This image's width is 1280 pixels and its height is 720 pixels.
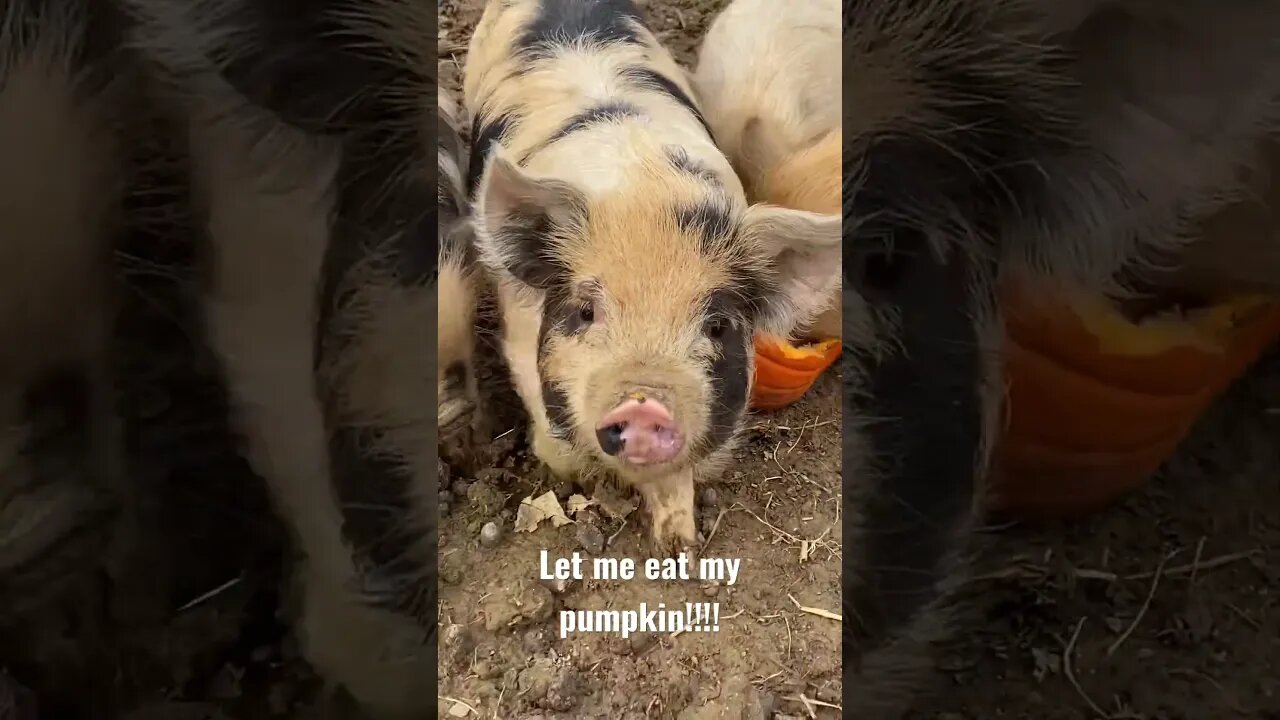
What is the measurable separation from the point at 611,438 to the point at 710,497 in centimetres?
10

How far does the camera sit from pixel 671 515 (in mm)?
661

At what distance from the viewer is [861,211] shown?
68 cm

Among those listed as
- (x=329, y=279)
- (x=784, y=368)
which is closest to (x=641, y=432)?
(x=784, y=368)

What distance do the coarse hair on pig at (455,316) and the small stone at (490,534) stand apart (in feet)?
0.18

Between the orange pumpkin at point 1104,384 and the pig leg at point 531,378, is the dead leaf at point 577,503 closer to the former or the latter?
the pig leg at point 531,378

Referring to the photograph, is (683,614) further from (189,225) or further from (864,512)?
(189,225)

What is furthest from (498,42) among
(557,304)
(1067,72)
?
(1067,72)

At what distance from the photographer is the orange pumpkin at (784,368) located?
2.21 feet

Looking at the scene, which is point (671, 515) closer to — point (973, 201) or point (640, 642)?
point (640, 642)

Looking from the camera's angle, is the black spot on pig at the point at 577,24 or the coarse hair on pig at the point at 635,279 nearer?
the coarse hair on pig at the point at 635,279

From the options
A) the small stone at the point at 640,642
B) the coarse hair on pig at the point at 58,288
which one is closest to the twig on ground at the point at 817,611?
the small stone at the point at 640,642

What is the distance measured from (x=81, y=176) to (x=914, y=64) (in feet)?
2.08

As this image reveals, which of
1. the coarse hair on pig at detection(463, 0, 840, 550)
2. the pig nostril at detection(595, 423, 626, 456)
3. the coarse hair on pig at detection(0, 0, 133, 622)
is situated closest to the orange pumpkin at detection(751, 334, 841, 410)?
the coarse hair on pig at detection(463, 0, 840, 550)

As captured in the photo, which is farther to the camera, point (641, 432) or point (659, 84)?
point (659, 84)
